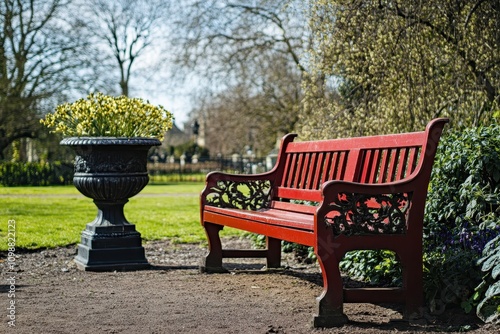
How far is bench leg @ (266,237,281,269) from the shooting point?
6.40 m

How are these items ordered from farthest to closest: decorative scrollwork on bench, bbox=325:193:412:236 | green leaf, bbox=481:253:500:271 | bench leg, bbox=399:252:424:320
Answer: bench leg, bbox=399:252:424:320 → decorative scrollwork on bench, bbox=325:193:412:236 → green leaf, bbox=481:253:500:271

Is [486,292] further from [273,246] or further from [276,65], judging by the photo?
[276,65]

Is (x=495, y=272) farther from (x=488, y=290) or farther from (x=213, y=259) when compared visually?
(x=213, y=259)

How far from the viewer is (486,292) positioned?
392cm

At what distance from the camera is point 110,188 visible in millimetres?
6570

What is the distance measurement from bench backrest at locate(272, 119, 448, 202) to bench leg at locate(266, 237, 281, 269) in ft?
1.41

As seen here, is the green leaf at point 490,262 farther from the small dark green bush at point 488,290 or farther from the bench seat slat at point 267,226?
the bench seat slat at point 267,226

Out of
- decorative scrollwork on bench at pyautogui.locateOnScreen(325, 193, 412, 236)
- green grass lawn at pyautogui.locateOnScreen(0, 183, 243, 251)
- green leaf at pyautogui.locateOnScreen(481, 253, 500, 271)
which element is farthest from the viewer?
green grass lawn at pyautogui.locateOnScreen(0, 183, 243, 251)

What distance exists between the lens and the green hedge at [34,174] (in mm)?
25984

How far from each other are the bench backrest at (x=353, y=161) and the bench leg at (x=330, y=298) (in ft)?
2.43

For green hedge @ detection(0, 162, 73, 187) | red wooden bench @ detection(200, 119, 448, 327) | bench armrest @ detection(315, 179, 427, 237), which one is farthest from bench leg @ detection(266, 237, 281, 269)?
green hedge @ detection(0, 162, 73, 187)

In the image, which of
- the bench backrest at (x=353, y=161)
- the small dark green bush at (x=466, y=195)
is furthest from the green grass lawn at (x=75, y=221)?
the small dark green bush at (x=466, y=195)

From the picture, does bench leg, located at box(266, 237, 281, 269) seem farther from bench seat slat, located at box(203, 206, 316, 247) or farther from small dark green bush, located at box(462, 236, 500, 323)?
small dark green bush, located at box(462, 236, 500, 323)

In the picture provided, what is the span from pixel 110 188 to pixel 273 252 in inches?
64.3
